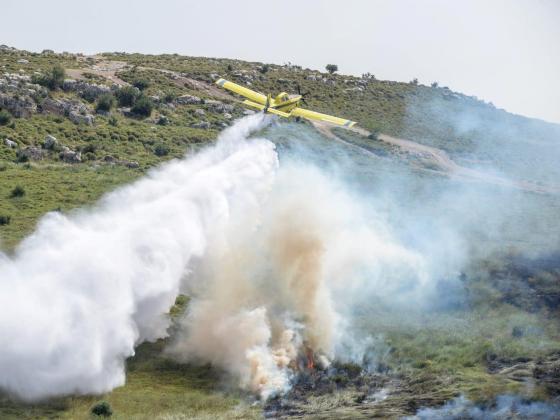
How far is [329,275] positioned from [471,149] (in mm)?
74323

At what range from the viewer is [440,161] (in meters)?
120

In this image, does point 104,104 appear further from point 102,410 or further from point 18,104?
point 102,410

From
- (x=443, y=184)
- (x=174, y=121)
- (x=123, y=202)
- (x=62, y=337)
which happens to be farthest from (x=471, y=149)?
(x=62, y=337)

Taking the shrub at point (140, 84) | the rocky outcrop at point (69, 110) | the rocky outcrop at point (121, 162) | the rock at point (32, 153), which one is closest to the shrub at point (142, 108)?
the rocky outcrop at point (69, 110)

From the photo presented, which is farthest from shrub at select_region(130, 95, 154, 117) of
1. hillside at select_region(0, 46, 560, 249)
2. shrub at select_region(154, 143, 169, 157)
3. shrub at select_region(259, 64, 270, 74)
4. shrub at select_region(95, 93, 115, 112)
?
shrub at select_region(259, 64, 270, 74)

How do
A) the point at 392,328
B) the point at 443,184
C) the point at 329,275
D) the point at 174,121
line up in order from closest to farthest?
the point at 392,328 < the point at 329,275 < the point at 443,184 < the point at 174,121

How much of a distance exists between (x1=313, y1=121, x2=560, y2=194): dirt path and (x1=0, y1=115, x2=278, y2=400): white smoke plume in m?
63.7

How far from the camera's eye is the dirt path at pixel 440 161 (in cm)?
10596

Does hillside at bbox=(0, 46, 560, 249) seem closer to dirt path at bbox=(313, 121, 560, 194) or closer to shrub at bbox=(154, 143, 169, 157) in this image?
shrub at bbox=(154, 143, 169, 157)

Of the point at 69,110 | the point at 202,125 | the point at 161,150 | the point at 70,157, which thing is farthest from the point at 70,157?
the point at 202,125

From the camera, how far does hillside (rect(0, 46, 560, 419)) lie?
42.9 m

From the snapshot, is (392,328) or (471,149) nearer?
(392,328)

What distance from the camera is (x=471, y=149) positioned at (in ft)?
420

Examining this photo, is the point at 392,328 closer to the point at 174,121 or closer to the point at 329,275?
the point at 329,275
